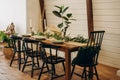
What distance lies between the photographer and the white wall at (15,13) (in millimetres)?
6298

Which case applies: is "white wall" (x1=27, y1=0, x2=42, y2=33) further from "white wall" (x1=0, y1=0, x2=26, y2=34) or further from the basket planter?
the basket planter

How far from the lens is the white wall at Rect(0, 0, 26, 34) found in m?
6.30

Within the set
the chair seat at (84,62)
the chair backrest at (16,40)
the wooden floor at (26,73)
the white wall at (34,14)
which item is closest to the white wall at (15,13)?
the white wall at (34,14)

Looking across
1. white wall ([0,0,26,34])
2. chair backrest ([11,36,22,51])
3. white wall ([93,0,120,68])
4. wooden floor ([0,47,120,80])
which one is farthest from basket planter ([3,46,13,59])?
white wall ([93,0,120,68])

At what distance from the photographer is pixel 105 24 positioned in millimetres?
4797

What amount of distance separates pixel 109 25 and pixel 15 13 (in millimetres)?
3399

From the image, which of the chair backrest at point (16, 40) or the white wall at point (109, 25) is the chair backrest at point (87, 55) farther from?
the chair backrest at point (16, 40)

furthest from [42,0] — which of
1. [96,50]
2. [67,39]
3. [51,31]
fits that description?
[96,50]

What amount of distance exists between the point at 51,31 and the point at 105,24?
1.38m

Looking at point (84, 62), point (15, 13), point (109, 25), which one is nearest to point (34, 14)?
point (15, 13)

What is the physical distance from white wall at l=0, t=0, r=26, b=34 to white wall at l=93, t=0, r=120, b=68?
2.47 meters

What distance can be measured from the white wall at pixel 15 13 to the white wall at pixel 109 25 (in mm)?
2471

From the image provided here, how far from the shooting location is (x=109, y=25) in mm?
4719

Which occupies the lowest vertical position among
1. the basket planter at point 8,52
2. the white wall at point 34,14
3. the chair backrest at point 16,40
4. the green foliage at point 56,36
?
the basket planter at point 8,52
